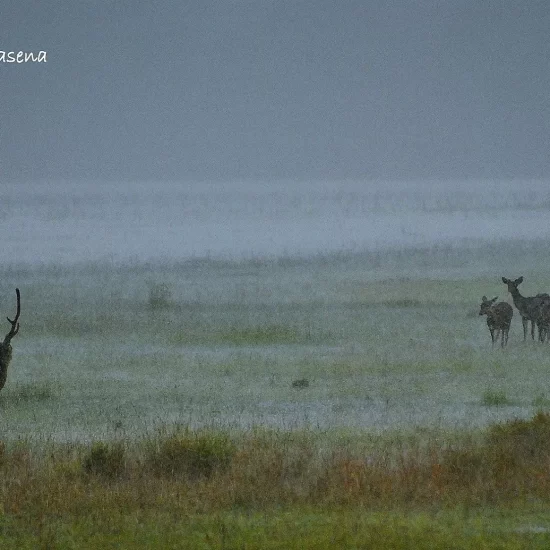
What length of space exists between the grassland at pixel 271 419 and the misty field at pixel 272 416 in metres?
0.05

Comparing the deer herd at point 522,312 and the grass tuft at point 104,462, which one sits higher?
the deer herd at point 522,312

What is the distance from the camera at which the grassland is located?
13844mm

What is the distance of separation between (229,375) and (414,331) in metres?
9.40

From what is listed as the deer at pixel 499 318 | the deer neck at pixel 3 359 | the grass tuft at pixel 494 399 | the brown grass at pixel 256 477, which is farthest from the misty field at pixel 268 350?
the brown grass at pixel 256 477

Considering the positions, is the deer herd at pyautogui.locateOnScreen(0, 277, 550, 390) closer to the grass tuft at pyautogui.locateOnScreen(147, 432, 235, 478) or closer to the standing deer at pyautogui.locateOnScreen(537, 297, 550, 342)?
the standing deer at pyautogui.locateOnScreen(537, 297, 550, 342)

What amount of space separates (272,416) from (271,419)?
0.53 m

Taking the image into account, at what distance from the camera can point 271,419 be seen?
22.8m

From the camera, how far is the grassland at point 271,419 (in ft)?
45.4

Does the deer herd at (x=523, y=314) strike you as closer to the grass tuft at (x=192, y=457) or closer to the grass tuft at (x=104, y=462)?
the grass tuft at (x=192, y=457)

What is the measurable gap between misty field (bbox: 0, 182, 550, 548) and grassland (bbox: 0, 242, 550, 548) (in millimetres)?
47

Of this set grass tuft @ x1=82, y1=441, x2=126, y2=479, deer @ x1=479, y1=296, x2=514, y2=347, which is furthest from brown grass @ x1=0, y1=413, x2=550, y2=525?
deer @ x1=479, y1=296, x2=514, y2=347

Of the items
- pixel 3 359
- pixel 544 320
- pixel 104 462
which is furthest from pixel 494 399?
pixel 104 462

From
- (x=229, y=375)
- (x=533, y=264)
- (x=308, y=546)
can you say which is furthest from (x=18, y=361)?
(x=533, y=264)

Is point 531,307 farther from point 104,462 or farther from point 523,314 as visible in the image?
point 104,462
